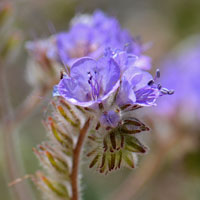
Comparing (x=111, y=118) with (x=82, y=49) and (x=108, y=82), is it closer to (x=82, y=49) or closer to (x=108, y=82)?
(x=108, y=82)

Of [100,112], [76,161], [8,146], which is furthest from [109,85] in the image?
[8,146]

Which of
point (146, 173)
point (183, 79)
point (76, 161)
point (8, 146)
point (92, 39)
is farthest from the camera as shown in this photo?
point (183, 79)

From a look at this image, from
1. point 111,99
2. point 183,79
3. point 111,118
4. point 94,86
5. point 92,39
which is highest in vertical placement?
point 183,79

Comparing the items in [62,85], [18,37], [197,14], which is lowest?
[62,85]

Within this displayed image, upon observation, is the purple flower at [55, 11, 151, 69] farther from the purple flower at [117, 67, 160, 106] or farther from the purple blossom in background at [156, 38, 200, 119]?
the purple blossom in background at [156, 38, 200, 119]

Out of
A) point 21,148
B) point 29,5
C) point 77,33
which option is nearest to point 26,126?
point 21,148

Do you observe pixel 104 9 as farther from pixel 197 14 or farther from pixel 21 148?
pixel 21 148

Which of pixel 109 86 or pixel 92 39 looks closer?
pixel 109 86
